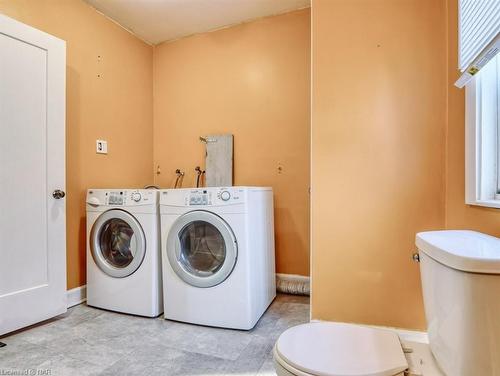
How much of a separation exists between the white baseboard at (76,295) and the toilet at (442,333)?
6.31 feet

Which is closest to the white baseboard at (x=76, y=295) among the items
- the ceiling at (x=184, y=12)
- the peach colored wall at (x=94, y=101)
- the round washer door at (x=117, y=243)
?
the peach colored wall at (x=94, y=101)

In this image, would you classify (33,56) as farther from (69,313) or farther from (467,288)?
(467,288)

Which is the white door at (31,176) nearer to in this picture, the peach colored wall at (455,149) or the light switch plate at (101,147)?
the light switch plate at (101,147)

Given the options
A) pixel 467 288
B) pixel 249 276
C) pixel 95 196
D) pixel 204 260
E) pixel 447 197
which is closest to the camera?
pixel 467 288

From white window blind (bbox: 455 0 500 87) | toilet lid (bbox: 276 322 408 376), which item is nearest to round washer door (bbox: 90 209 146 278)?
→ toilet lid (bbox: 276 322 408 376)

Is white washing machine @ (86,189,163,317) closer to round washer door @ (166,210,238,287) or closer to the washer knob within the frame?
round washer door @ (166,210,238,287)

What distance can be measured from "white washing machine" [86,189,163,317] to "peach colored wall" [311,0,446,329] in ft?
3.52

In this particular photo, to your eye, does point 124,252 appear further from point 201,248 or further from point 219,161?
point 219,161

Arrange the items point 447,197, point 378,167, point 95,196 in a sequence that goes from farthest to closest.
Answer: point 95,196
point 378,167
point 447,197

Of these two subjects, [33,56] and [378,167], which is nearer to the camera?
[378,167]

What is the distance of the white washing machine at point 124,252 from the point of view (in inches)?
77.0

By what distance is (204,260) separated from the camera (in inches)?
76.0

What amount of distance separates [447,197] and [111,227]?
2169 millimetres

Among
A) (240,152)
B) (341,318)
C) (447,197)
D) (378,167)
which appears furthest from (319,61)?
(341,318)
